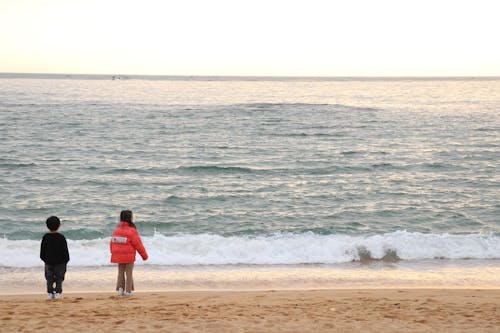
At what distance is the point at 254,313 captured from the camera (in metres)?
8.72

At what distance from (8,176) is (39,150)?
731cm

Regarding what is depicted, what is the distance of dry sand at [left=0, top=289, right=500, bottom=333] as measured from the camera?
7.93 metres

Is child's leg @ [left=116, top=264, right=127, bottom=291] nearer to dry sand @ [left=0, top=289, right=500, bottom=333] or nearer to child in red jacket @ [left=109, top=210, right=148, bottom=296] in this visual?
child in red jacket @ [left=109, top=210, right=148, bottom=296]

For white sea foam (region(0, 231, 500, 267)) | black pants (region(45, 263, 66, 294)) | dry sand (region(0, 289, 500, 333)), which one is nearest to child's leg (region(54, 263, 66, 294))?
black pants (region(45, 263, 66, 294))

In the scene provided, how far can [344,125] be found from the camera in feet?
153

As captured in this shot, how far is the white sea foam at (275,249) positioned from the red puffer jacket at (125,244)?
15.4ft

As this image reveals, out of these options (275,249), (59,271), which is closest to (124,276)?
(59,271)

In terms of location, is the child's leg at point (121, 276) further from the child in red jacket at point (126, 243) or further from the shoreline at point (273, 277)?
the shoreline at point (273, 277)

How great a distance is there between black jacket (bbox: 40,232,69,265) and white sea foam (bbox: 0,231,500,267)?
4756 millimetres

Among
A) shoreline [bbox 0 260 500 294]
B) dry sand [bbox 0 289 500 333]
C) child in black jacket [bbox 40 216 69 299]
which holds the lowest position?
dry sand [bbox 0 289 500 333]

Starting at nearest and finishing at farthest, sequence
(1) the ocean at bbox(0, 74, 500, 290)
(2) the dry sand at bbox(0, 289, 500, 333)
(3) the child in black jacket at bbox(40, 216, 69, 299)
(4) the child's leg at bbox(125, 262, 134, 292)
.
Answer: (2) the dry sand at bbox(0, 289, 500, 333)
(3) the child in black jacket at bbox(40, 216, 69, 299)
(4) the child's leg at bbox(125, 262, 134, 292)
(1) the ocean at bbox(0, 74, 500, 290)

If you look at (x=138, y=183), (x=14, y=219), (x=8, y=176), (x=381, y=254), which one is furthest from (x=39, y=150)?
(x=381, y=254)

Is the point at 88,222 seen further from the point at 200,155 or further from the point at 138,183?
the point at 200,155

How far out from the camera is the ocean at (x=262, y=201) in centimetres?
1392
